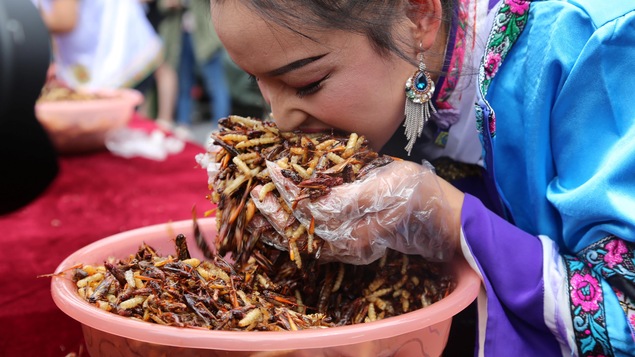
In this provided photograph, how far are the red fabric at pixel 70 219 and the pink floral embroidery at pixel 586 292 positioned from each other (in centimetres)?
69

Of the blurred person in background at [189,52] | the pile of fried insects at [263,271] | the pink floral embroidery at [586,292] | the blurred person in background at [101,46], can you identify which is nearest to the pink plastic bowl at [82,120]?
the blurred person in background at [101,46]

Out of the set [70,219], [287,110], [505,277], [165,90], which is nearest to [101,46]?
[70,219]

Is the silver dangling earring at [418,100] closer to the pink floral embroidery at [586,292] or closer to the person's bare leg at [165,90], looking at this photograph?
the pink floral embroidery at [586,292]

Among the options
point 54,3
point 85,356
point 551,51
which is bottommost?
point 54,3

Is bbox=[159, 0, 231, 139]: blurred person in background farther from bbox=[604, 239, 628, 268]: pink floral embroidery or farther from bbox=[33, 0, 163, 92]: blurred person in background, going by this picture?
bbox=[604, 239, 628, 268]: pink floral embroidery

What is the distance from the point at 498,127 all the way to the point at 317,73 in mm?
352

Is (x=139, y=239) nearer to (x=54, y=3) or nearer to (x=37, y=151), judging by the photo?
(x=37, y=151)

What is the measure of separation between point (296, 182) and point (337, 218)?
0.08 metres

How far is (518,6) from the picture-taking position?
1152mm

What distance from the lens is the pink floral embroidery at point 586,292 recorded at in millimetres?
979

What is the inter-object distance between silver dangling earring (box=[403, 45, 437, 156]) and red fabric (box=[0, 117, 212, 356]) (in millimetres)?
416

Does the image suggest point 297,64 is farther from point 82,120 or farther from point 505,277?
point 82,120

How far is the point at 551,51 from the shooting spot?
108 cm

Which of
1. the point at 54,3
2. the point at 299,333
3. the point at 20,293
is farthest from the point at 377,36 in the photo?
the point at 54,3
